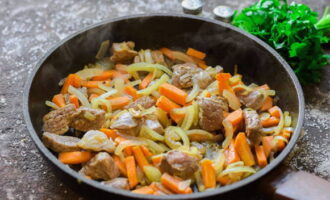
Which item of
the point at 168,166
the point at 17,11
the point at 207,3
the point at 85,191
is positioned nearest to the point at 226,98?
the point at 168,166

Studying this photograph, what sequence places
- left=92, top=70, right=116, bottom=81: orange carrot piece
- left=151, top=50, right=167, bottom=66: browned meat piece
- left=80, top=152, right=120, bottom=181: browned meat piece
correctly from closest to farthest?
left=80, top=152, right=120, bottom=181: browned meat piece
left=92, top=70, right=116, bottom=81: orange carrot piece
left=151, top=50, right=167, bottom=66: browned meat piece

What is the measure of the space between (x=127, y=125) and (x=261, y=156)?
86 cm

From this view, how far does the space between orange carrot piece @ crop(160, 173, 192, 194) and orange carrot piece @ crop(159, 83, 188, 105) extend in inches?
25.8

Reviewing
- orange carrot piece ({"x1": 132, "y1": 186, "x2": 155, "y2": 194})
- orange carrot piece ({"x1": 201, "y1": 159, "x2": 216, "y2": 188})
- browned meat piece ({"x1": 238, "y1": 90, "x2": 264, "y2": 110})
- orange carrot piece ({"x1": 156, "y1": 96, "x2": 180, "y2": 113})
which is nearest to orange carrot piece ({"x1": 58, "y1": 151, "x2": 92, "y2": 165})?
orange carrot piece ({"x1": 132, "y1": 186, "x2": 155, "y2": 194})

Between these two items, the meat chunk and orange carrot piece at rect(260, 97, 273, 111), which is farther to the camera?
orange carrot piece at rect(260, 97, 273, 111)

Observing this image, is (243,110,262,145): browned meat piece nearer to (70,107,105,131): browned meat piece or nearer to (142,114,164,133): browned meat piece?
(142,114,164,133): browned meat piece

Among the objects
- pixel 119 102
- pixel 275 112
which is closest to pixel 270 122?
pixel 275 112

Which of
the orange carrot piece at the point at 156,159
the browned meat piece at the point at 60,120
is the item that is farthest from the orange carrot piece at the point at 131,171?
the browned meat piece at the point at 60,120

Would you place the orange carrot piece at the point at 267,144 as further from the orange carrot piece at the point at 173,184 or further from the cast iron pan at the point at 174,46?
the orange carrot piece at the point at 173,184

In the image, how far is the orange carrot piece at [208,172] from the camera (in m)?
2.46

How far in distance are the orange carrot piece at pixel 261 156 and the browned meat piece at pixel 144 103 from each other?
78 cm

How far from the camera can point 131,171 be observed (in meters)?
2.50

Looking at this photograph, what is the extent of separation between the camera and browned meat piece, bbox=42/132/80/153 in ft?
8.44

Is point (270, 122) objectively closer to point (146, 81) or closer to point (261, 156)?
point (261, 156)
